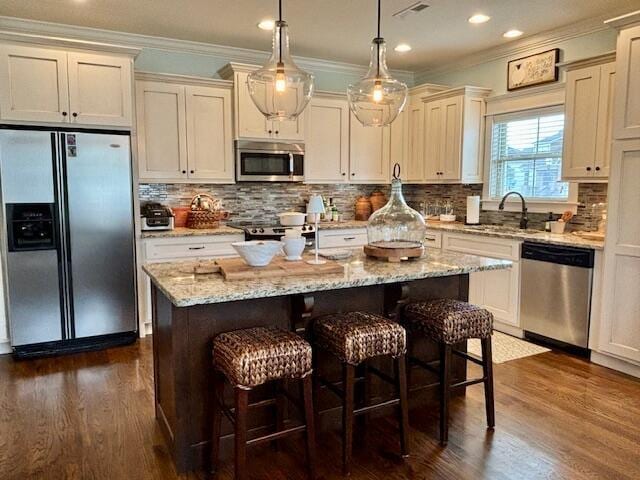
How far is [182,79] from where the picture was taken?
14.5 feet

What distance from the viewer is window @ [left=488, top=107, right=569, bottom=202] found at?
4.45 meters

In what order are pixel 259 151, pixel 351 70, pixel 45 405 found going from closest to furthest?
pixel 45 405 → pixel 259 151 → pixel 351 70

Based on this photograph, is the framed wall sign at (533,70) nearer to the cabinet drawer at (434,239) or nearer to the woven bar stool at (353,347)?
the cabinet drawer at (434,239)

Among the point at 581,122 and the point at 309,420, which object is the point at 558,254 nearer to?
the point at 581,122

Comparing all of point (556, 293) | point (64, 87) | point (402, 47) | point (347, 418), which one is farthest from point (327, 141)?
point (347, 418)

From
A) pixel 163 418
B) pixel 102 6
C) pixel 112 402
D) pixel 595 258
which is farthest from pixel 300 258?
pixel 102 6

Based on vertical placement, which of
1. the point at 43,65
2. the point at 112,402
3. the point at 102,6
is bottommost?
the point at 112,402

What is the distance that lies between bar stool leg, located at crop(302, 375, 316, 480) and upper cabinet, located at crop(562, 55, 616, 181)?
2.92 m

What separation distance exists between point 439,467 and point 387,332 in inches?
27.0

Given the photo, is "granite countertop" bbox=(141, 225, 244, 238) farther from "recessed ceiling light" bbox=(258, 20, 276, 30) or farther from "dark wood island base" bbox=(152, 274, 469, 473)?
"recessed ceiling light" bbox=(258, 20, 276, 30)

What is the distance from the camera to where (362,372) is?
267 centimetres

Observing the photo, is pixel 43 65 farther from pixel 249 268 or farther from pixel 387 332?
pixel 387 332

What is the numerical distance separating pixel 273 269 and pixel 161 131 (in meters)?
2.63

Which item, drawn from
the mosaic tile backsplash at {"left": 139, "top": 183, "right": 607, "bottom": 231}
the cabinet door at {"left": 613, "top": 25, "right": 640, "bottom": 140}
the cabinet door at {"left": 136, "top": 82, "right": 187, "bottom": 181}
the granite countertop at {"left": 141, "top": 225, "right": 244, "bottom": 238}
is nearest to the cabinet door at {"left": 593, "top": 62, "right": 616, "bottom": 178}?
the cabinet door at {"left": 613, "top": 25, "right": 640, "bottom": 140}
